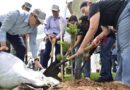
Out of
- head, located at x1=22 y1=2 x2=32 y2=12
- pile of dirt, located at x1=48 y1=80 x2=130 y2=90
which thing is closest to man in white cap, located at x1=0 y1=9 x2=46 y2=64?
head, located at x1=22 y1=2 x2=32 y2=12

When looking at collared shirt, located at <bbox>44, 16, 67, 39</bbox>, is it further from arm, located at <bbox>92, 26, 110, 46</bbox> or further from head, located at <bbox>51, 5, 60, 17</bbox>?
arm, located at <bbox>92, 26, 110, 46</bbox>


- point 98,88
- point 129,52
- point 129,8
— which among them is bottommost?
point 98,88

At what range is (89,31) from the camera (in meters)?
5.01

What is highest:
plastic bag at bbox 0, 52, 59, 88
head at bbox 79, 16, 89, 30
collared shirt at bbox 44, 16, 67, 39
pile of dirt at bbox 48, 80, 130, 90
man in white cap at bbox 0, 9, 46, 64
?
collared shirt at bbox 44, 16, 67, 39

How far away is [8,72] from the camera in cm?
545

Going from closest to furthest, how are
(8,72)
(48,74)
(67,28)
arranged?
(8,72) < (48,74) < (67,28)

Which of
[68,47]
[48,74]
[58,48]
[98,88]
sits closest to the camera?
[98,88]

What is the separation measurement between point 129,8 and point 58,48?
13.3 feet

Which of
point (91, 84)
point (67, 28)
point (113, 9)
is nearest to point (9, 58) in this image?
point (67, 28)

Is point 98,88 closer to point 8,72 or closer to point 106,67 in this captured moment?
point 8,72

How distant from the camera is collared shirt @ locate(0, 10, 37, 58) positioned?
6332 millimetres

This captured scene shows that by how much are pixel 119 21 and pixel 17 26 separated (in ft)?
8.23

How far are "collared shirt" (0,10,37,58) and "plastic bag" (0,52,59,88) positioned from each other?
408 mm

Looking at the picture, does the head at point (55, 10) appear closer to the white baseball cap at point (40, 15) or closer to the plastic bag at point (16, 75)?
the white baseball cap at point (40, 15)
